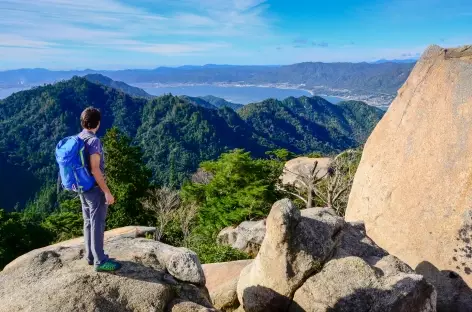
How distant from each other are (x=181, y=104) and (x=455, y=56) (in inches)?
6234

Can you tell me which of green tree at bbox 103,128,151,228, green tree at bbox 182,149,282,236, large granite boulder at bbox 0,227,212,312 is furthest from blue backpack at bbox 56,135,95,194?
green tree at bbox 103,128,151,228

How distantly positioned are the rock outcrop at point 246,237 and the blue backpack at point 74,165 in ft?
42.3

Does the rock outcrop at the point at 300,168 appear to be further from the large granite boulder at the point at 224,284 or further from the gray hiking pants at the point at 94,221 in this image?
the gray hiking pants at the point at 94,221

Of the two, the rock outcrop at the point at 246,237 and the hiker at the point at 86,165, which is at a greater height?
the hiker at the point at 86,165

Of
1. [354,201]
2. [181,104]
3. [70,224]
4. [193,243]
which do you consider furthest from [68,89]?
[354,201]

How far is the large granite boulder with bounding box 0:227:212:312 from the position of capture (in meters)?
5.29

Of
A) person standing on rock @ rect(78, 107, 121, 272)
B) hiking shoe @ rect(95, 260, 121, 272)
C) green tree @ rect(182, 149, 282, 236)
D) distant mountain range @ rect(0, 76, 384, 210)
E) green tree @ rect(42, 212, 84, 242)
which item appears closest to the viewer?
person standing on rock @ rect(78, 107, 121, 272)

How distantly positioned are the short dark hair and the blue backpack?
21cm

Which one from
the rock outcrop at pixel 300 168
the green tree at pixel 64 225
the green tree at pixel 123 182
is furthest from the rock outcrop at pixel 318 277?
the green tree at pixel 64 225

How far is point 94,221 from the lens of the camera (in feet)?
18.7

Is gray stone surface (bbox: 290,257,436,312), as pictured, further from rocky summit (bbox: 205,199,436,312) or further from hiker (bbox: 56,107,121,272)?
hiker (bbox: 56,107,121,272)

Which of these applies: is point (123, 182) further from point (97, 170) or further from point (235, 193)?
point (97, 170)

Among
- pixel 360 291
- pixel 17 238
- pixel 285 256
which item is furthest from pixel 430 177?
pixel 17 238

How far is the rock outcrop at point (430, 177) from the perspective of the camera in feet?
27.4
